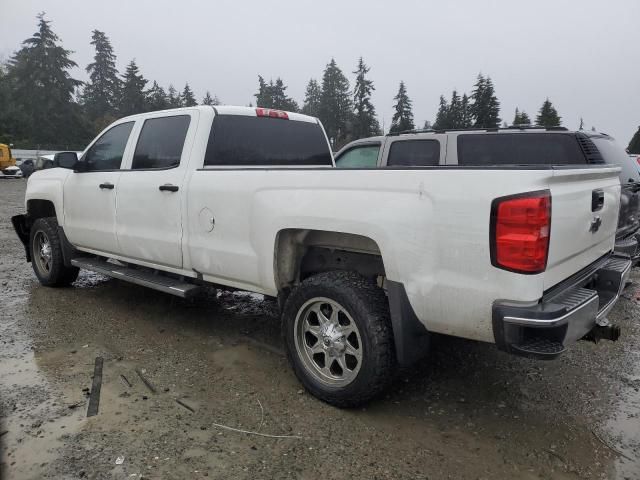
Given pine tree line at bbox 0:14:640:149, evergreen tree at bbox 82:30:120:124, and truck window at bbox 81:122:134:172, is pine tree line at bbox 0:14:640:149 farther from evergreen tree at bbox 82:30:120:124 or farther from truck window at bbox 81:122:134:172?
truck window at bbox 81:122:134:172

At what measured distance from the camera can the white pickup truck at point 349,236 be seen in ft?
8.03

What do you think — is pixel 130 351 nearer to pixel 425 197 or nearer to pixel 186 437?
pixel 186 437

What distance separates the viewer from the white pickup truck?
2447 millimetres

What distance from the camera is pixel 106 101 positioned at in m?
71.1

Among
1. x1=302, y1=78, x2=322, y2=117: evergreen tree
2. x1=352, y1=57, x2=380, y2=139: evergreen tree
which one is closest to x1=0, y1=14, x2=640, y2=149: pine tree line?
x1=352, y1=57, x2=380, y2=139: evergreen tree

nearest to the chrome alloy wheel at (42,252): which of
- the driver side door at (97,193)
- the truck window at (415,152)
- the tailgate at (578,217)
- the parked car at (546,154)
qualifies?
the driver side door at (97,193)

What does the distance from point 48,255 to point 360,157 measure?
420cm

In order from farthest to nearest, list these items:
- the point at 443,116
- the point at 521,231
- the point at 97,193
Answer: the point at 443,116, the point at 97,193, the point at 521,231

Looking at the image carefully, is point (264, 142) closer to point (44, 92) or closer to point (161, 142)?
point (161, 142)

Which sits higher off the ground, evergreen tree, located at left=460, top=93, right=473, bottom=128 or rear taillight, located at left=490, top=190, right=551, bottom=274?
evergreen tree, located at left=460, top=93, right=473, bottom=128

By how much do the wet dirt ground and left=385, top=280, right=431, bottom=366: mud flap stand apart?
19.1 inches

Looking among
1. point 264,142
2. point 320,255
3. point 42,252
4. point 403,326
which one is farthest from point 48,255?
point 403,326

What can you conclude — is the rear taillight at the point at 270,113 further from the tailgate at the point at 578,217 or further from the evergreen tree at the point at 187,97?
the evergreen tree at the point at 187,97

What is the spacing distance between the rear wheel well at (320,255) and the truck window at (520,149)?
2.95m
